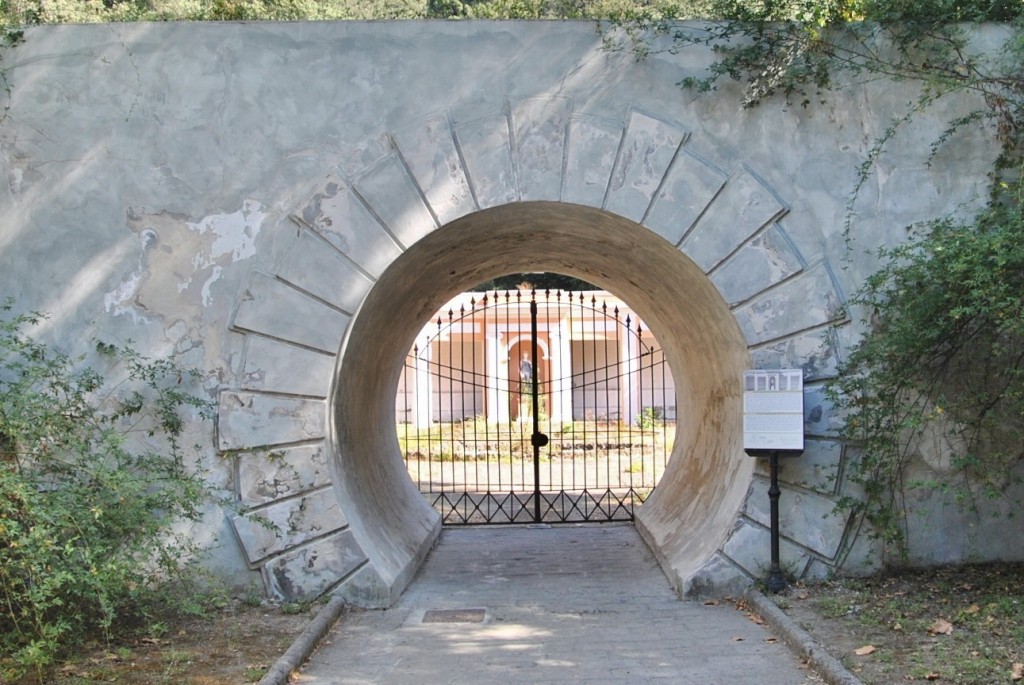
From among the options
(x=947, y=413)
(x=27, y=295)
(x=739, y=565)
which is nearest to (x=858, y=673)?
(x=739, y=565)

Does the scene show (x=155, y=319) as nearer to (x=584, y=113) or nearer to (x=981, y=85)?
(x=584, y=113)

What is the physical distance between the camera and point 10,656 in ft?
19.2

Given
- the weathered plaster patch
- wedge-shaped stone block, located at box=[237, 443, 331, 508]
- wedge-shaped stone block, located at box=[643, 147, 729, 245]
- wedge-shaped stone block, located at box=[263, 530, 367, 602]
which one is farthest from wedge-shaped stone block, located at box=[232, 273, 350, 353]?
wedge-shaped stone block, located at box=[643, 147, 729, 245]

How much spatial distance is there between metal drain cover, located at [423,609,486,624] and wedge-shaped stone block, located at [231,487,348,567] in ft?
2.97

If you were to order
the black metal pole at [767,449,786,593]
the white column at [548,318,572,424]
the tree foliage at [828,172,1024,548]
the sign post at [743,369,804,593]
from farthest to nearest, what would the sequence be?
the white column at [548,318,572,424], the black metal pole at [767,449,786,593], the sign post at [743,369,804,593], the tree foliage at [828,172,1024,548]

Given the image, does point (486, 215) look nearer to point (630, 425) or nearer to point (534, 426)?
point (534, 426)

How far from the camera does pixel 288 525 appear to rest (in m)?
7.55

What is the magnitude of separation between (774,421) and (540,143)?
257 centimetres

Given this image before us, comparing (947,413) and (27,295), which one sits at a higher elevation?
(27,295)

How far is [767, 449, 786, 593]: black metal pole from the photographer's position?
24.6ft

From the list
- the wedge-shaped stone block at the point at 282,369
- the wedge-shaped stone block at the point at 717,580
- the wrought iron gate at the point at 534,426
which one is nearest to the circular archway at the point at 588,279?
the wedge-shaped stone block at the point at 717,580

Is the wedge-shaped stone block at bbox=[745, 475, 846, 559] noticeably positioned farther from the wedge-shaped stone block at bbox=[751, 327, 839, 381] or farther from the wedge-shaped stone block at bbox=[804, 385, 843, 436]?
the wedge-shaped stone block at bbox=[751, 327, 839, 381]

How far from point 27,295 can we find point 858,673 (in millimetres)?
6093

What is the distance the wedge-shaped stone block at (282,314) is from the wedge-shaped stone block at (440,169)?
113cm
